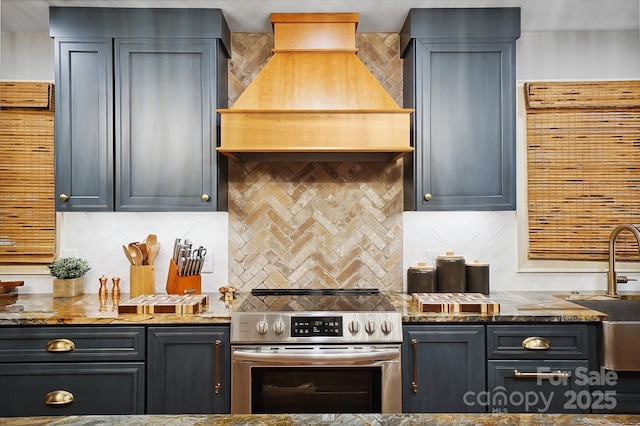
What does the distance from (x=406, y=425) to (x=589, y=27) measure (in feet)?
9.46

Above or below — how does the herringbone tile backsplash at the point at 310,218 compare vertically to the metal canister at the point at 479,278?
above

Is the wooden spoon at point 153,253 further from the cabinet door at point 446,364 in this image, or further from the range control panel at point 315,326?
the cabinet door at point 446,364

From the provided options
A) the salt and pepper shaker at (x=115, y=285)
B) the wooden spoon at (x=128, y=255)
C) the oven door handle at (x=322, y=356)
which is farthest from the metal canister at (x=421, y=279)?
the salt and pepper shaker at (x=115, y=285)

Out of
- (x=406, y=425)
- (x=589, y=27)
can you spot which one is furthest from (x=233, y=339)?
(x=589, y=27)

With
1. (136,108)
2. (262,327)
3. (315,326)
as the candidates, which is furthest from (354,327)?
(136,108)

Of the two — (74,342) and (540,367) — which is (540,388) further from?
(74,342)

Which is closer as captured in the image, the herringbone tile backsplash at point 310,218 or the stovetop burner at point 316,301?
the stovetop burner at point 316,301

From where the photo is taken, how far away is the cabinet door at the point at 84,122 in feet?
8.41

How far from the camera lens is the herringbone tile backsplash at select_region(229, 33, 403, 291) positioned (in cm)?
290

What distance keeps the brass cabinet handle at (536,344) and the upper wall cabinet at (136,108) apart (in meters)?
1.69

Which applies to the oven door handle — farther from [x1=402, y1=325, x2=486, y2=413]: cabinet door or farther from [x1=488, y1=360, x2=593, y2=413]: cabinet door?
[x1=488, y1=360, x2=593, y2=413]: cabinet door

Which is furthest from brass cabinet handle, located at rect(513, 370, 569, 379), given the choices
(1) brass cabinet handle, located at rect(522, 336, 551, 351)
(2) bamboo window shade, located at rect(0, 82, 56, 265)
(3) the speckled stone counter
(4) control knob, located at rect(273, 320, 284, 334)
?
(2) bamboo window shade, located at rect(0, 82, 56, 265)

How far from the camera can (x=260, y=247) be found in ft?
9.53

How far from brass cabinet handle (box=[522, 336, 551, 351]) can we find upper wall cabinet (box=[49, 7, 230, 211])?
1690 mm
